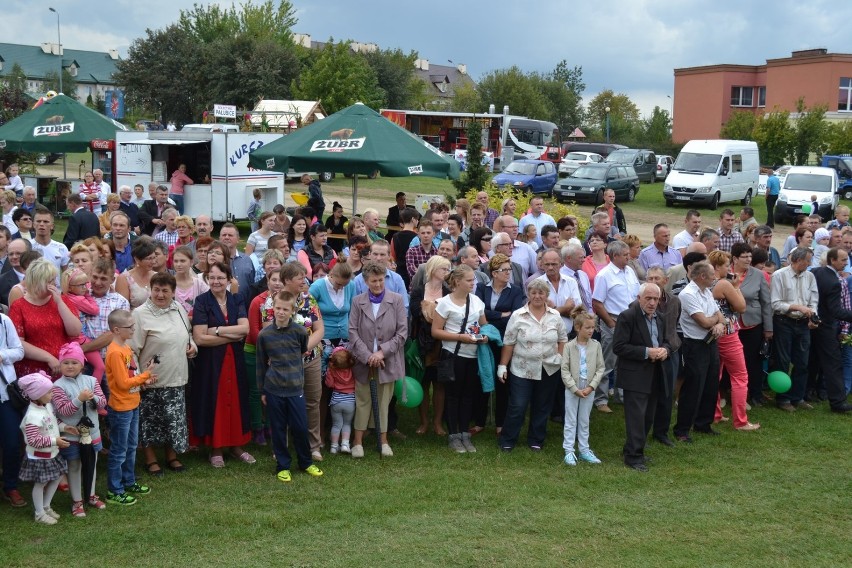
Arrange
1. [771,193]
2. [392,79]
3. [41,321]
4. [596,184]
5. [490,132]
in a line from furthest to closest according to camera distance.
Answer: [392,79], [490,132], [596,184], [771,193], [41,321]

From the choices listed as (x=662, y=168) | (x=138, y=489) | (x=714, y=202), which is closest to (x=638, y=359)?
(x=138, y=489)

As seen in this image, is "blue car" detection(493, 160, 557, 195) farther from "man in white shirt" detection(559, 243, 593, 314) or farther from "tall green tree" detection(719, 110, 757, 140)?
"man in white shirt" detection(559, 243, 593, 314)

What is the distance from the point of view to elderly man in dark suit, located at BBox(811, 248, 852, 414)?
31.1ft

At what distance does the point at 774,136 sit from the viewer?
41.2 m

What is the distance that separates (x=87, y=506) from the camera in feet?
20.4

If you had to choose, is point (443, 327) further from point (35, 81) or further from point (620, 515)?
point (35, 81)

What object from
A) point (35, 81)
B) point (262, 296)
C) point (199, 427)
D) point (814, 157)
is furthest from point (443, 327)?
point (35, 81)

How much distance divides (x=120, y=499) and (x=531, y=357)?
357 centimetres

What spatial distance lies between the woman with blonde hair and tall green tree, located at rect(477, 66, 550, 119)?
2378 inches

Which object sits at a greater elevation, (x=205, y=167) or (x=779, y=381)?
(x=205, y=167)

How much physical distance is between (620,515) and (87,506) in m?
3.89

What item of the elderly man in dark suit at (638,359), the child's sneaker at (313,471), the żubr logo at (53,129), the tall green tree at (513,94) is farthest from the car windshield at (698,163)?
the tall green tree at (513,94)

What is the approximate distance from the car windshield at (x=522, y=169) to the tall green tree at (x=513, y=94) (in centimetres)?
3554

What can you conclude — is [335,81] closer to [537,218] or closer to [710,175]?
[710,175]
